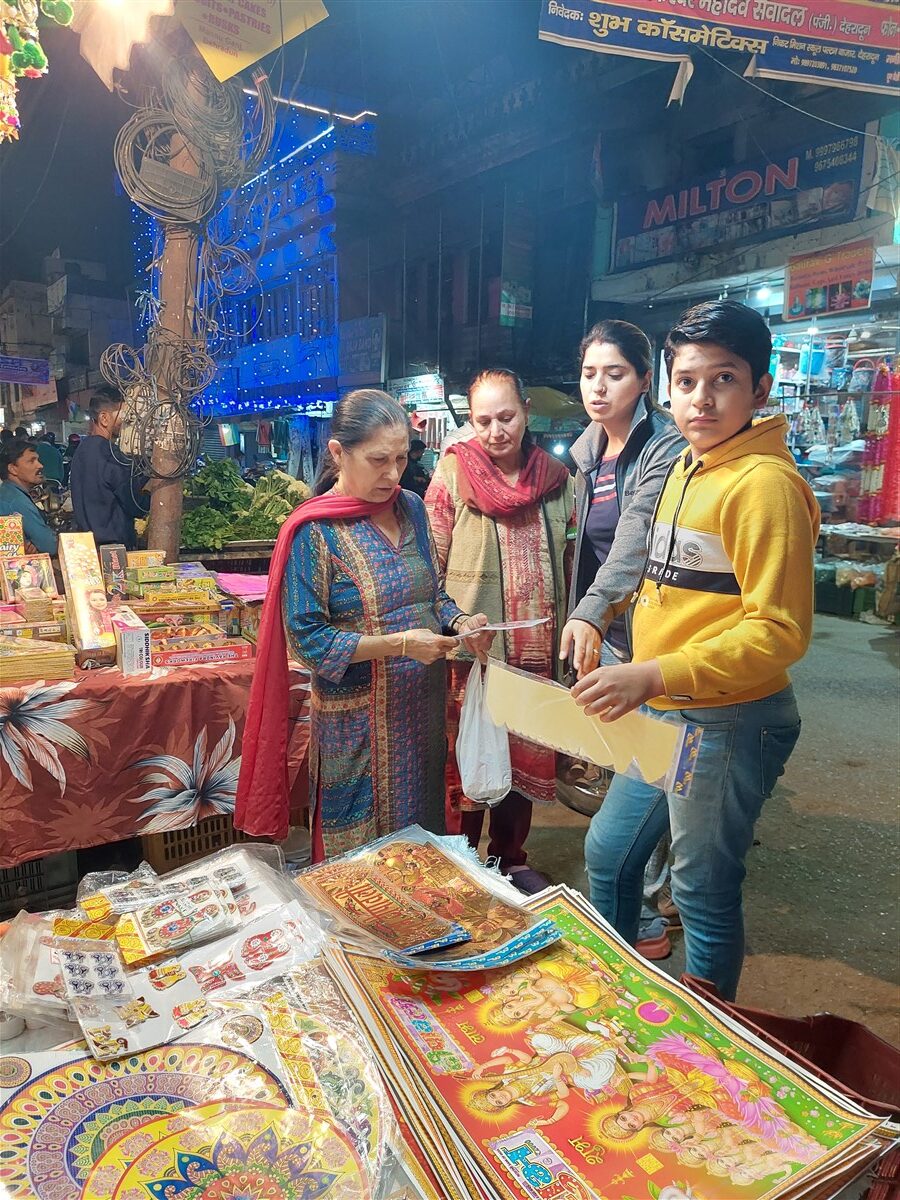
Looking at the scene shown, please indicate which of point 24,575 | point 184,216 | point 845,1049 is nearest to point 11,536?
point 24,575

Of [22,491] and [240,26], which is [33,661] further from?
[240,26]

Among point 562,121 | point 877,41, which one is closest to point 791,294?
point 562,121

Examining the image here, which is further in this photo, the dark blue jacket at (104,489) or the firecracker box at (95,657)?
the dark blue jacket at (104,489)

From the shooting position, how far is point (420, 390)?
19.0 feet

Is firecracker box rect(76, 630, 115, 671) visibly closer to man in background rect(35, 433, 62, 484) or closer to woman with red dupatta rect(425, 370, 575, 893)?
woman with red dupatta rect(425, 370, 575, 893)

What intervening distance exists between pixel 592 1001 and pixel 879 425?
21.0 ft

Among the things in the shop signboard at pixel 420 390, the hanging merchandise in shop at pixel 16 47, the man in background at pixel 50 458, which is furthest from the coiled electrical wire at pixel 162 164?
the man in background at pixel 50 458

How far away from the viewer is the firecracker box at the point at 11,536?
251 centimetres

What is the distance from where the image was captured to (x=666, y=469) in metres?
1.45

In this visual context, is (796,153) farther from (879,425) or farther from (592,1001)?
(592,1001)

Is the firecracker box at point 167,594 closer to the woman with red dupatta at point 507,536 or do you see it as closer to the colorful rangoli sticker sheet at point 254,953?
the woman with red dupatta at point 507,536

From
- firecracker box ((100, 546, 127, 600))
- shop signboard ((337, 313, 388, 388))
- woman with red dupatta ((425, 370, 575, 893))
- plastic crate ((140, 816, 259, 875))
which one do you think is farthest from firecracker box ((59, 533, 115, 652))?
shop signboard ((337, 313, 388, 388))

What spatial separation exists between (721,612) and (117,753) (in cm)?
170

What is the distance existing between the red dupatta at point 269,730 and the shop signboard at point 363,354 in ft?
11.4
